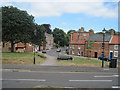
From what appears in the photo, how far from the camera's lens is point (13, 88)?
26.2ft

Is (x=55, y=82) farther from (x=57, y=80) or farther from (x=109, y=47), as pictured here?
(x=109, y=47)

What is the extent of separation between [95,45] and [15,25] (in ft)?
98.9

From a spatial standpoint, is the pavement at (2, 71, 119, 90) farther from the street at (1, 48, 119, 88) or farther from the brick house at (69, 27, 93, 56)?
the brick house at (69, 27, 93, 56)

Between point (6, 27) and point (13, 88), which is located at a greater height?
point (6, 27)

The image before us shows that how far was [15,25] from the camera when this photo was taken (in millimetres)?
23422

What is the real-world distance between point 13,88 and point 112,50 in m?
38.7

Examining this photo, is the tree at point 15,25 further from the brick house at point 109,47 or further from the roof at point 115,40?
the roof at point 115,40

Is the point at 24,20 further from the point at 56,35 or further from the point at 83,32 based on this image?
the point at 56,35

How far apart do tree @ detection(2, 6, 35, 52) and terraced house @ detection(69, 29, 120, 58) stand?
18.1m

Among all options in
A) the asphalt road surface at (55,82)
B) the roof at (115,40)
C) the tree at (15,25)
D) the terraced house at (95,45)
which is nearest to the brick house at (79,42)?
the terraced house at (95,45)

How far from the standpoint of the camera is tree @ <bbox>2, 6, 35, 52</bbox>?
22938 millimetres

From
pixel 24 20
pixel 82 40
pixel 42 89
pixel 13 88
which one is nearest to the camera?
pixel 42 89

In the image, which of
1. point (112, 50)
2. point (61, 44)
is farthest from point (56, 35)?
point (112, 50)

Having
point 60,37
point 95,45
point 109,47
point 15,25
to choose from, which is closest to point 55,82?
point 15,25
